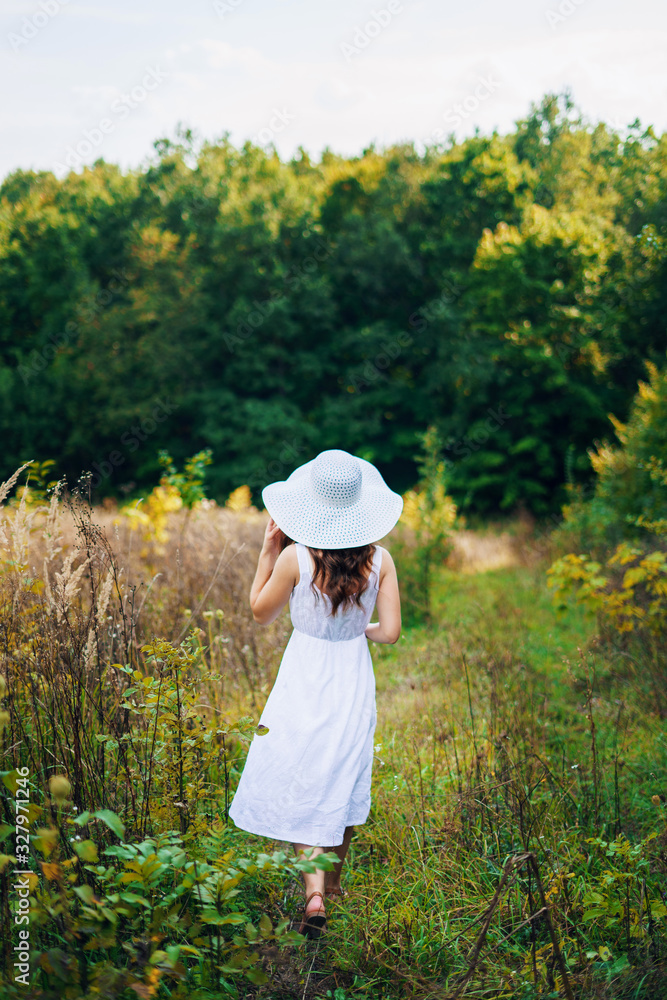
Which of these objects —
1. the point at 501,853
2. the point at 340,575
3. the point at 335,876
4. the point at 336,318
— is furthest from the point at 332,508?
the point at 336,318

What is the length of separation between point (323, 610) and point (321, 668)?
0.21 metres

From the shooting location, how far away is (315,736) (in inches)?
84.9

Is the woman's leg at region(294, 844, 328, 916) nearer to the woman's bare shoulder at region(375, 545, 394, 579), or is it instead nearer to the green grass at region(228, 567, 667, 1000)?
the green grass at region(228, 567, 667, 1000)

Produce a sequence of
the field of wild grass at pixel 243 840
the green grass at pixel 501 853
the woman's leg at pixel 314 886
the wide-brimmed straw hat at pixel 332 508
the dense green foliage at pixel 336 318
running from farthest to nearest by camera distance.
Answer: the dense green foliage at pixel 336 318 < the wide-brimmed straw hat at pixel 332 508 < the woman's leg at pixel 314 886 < the green grass at pixel 501 853 < the field of wild grass at pixel 243 840

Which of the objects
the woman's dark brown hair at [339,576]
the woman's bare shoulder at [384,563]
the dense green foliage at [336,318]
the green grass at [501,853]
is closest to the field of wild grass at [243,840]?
the green grass at [501,853]

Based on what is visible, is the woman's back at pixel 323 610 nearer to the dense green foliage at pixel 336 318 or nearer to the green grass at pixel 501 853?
the green grass at pixel 501 853

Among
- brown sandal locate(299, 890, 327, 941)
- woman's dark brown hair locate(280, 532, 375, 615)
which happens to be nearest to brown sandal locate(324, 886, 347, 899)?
brown sandal locate(299, 890, 327, 941)

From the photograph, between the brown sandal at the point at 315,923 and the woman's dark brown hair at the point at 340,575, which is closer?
the brown sandal at the point at 315,923

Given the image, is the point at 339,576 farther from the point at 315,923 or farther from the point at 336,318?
the point at 336,318

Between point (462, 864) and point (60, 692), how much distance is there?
1.69 metres

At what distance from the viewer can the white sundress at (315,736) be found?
2.13 meters

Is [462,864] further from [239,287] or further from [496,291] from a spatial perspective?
[239,287]

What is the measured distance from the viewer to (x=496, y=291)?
716 inches

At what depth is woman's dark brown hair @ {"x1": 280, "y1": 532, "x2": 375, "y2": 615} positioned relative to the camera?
2.17 meters
